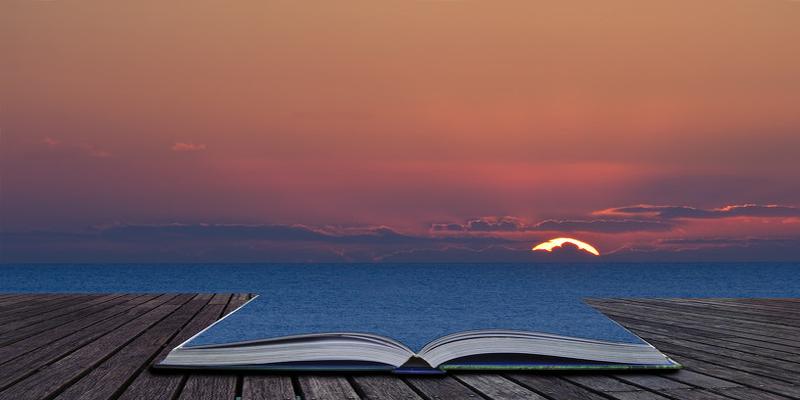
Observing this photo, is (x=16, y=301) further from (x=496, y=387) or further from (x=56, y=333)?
(x=496, y=387)

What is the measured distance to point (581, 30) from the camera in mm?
17375

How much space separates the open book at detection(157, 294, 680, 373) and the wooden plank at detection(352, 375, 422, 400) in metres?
0.05

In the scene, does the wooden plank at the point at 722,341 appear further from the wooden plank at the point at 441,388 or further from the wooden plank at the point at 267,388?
the wooden plank at the point at 267,388

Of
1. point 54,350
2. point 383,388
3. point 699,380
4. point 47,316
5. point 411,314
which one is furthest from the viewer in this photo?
point 411,314

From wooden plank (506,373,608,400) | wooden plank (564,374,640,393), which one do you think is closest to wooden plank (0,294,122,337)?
wooden plank (506,373,608,400)

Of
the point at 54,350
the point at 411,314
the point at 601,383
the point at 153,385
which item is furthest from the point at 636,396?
the point at 411,314

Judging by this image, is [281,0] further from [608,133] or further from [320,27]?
[608,133]

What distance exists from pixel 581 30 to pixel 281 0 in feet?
24.4

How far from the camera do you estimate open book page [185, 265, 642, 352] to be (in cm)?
2806

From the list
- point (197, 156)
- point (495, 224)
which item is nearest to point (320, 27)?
point (197, 156)

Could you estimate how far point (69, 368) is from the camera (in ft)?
10.8

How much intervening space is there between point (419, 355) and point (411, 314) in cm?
3368

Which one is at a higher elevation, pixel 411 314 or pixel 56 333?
pixel 56 333

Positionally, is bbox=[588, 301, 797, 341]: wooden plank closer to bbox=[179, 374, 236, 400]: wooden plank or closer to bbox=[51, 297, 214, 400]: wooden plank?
bbox=[179, 374, 236, 400]: wooden plank
